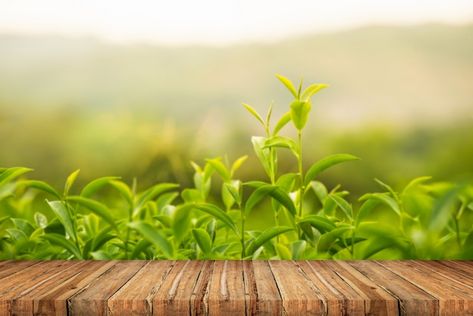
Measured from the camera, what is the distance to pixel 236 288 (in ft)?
3.75

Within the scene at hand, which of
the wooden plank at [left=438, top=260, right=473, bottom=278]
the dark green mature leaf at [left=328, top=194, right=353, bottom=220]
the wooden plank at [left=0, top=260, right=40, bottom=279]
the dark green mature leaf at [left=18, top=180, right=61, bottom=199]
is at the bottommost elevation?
the wooden plank at [left=438, top=260, right=473, bottom=278]

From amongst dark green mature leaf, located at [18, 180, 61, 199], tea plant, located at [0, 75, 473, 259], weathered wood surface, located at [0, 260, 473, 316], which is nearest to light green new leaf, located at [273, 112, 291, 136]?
tea plant, located at [0, 75, 473, 259]

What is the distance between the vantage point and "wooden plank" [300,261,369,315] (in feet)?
3.42

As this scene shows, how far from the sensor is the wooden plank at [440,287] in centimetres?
104

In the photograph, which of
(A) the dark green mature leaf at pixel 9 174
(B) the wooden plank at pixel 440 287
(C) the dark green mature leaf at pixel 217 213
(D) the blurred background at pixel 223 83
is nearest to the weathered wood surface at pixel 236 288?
(B) the wooden plank at pixel 440 287

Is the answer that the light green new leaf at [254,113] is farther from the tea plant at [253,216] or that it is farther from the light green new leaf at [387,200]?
the light green new leaf at [387,200]

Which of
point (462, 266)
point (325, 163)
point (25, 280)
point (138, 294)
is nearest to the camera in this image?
point (138, 294)

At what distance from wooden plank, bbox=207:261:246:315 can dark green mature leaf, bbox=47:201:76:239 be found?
38 cm

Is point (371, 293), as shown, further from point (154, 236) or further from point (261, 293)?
point (154, 236)

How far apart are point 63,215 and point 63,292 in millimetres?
425

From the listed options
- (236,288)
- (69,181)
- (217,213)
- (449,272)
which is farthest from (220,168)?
(449,272)

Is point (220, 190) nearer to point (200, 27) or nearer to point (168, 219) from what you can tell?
point (168, 219)

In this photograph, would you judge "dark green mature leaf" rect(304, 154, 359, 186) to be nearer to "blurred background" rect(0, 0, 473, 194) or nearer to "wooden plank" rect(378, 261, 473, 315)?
"blurred background" rect(0, 0, 473, 194)

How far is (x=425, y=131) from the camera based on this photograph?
5.33 ft
